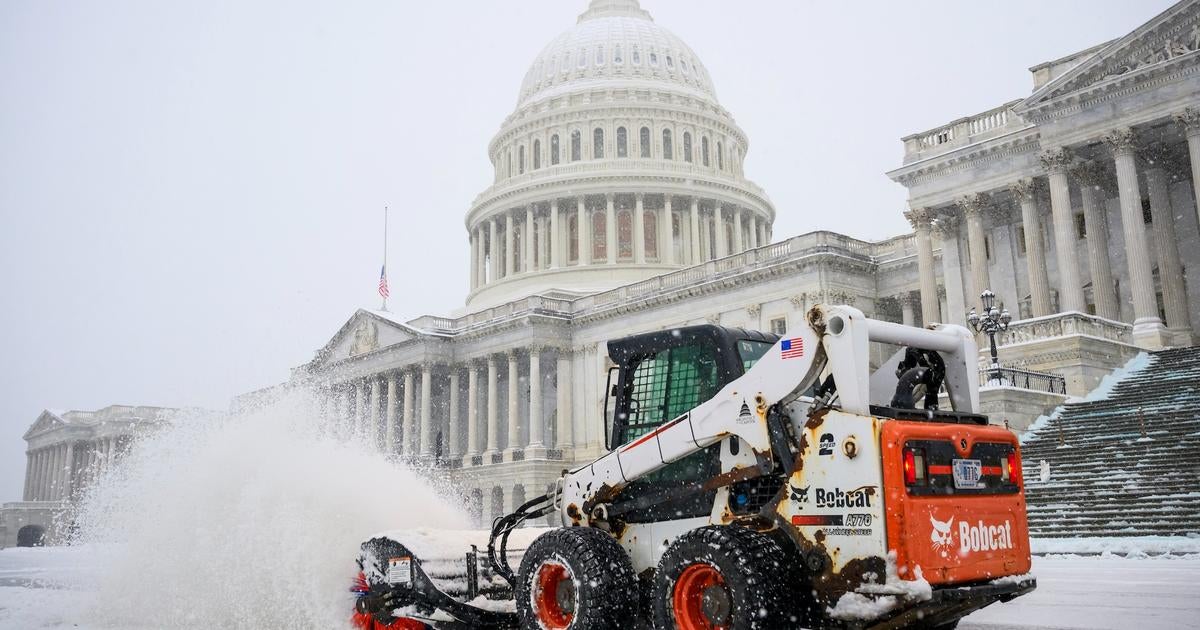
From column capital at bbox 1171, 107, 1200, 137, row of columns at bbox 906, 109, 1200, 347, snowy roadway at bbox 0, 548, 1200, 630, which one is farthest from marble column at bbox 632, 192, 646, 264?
snowy roadway at bbox 0, 548, 1200, 630

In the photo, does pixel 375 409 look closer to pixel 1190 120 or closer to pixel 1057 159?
pixel 1057 159

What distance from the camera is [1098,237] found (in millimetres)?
32406

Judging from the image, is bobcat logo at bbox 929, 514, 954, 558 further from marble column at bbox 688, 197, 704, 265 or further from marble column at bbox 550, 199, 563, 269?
marble column at bbox 550, 199, 563, 269

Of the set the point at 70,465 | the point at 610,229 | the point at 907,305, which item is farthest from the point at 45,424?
the point at 907,305

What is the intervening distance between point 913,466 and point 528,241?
2614 inches

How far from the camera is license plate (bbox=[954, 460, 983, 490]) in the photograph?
6410 millimetres

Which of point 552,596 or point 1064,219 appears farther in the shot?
point 1064,219

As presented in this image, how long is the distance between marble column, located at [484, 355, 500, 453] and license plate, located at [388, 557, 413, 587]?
49977 millimetres

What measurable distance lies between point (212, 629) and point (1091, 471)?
55.8ft

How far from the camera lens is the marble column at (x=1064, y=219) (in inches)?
1261

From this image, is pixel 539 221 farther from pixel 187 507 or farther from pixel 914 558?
pixel 914 558

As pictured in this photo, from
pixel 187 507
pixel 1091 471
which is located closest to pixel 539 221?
pixel 1091 471

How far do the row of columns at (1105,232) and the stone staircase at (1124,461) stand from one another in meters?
4.87

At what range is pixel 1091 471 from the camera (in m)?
19.8
